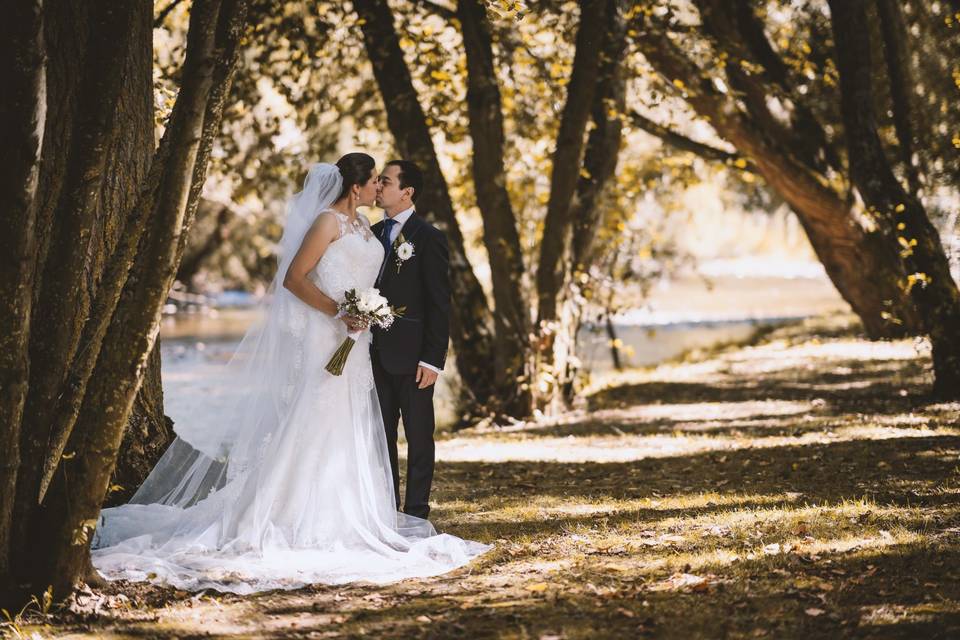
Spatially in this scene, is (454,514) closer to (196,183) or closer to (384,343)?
(384,343)

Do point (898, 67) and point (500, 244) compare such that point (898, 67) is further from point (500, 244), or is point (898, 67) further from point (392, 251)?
point (392, 251)

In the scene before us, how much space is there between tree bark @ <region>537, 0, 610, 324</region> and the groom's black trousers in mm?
5117

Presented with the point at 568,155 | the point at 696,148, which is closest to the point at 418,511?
the point at 568,155

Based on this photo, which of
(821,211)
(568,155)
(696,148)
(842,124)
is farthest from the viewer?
(696,148)

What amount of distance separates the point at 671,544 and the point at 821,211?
9.79 m

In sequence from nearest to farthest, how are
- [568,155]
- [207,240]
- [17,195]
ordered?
[17,195], [568,155], [207,240]

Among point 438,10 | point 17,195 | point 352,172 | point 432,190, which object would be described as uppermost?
point 438,10

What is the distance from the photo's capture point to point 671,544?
222 inches

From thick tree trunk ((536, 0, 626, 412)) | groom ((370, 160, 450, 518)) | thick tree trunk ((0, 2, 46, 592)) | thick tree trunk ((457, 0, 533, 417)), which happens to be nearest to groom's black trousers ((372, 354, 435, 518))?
Answer: groom ((370, 160, 450, 518))

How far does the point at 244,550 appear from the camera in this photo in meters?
5.49

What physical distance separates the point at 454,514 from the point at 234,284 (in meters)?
33.8

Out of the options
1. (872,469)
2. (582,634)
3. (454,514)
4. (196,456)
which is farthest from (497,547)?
(872,469)

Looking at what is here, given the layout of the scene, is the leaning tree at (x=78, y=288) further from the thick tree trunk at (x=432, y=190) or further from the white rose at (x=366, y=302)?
the thick tree trunk at (x=432, y=190)

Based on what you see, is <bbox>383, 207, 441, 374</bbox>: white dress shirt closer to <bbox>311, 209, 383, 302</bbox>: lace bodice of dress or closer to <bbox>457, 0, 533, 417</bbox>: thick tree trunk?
<bbox>311, 209, 383, 302</bbox>: lace bodice of dress
